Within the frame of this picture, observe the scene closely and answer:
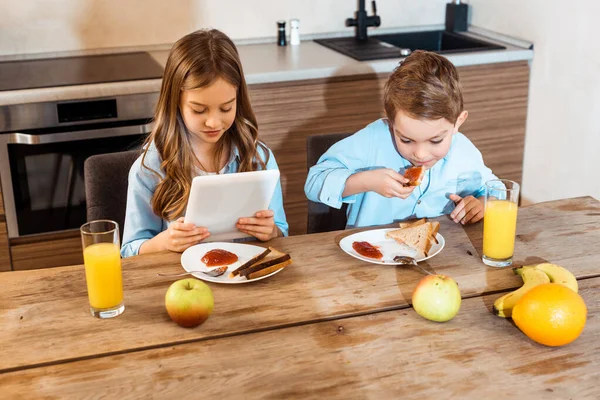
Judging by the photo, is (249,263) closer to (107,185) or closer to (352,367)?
(352,367)

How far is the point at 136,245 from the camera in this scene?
71.2 inches

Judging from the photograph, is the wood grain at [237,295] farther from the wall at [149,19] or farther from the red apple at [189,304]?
the wall at [149,19]

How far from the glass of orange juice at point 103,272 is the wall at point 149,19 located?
186 cm

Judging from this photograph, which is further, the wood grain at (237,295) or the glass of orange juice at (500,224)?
the glass of orange juice at (500,224)

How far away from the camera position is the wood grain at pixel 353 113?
2.83 m

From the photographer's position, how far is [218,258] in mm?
1586

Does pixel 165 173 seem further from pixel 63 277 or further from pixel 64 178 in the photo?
pixel 64 178

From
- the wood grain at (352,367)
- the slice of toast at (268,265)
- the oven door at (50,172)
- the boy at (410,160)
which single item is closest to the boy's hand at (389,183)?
the boy at (410,160)

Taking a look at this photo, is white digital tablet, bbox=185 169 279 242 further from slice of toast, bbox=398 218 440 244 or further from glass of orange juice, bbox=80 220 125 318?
slice of toast, bbox=398 218 440 244

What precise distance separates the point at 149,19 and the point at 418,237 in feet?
6.28

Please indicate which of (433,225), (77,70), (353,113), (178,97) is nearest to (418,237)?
(433,225)

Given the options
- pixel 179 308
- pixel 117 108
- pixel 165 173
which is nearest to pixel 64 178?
pixel 117 108

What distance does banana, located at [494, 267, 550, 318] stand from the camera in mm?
1382

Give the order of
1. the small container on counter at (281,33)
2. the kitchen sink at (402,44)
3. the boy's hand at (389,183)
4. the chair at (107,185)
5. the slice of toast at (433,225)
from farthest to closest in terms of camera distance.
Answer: the small container on counter at (281,33) → the kitchen sink at (402,44) → the chair at (107,185) → the boy's hand at (389,183) → the slice of toast at (433,225)
